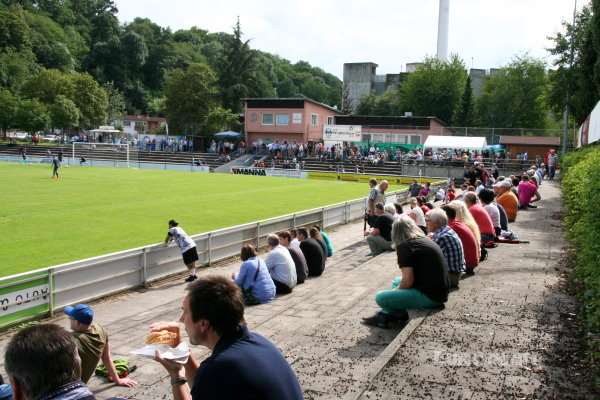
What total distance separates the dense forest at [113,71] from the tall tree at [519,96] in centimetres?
3787

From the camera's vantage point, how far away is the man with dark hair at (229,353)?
2398mm

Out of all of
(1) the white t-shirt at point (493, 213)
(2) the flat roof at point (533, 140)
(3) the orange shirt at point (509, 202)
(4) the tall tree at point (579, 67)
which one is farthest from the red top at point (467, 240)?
(2) the flat roof at point (533, 140)

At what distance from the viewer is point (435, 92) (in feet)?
278

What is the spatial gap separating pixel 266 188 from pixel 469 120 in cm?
5193

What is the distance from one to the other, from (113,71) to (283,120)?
6828 cm

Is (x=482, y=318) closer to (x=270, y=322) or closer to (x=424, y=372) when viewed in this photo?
(x=424, y=372)

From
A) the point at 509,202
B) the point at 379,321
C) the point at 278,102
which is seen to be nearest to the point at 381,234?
the point at 509,202

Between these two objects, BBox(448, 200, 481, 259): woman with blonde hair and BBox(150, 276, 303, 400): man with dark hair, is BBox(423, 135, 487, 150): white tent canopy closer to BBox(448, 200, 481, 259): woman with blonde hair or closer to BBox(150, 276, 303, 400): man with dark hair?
BBox(448, 200, 481, 259): woman with blonde hair

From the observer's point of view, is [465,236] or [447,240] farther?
[465,236]

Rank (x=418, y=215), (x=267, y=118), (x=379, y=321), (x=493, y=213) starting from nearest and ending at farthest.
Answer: (x=379, y=321) → (x=493, y=213) → (x=418, y=215) → (x=267, y=118)

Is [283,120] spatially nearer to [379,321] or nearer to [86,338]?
[379,321]

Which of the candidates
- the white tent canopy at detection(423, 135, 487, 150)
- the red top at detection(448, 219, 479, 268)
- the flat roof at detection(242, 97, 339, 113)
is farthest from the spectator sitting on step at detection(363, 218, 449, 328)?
the flat roof at detection(242, 97, 339, 113)

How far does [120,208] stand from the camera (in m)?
21.6

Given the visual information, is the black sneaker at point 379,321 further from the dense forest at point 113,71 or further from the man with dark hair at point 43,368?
the dense forest at point 113,71
